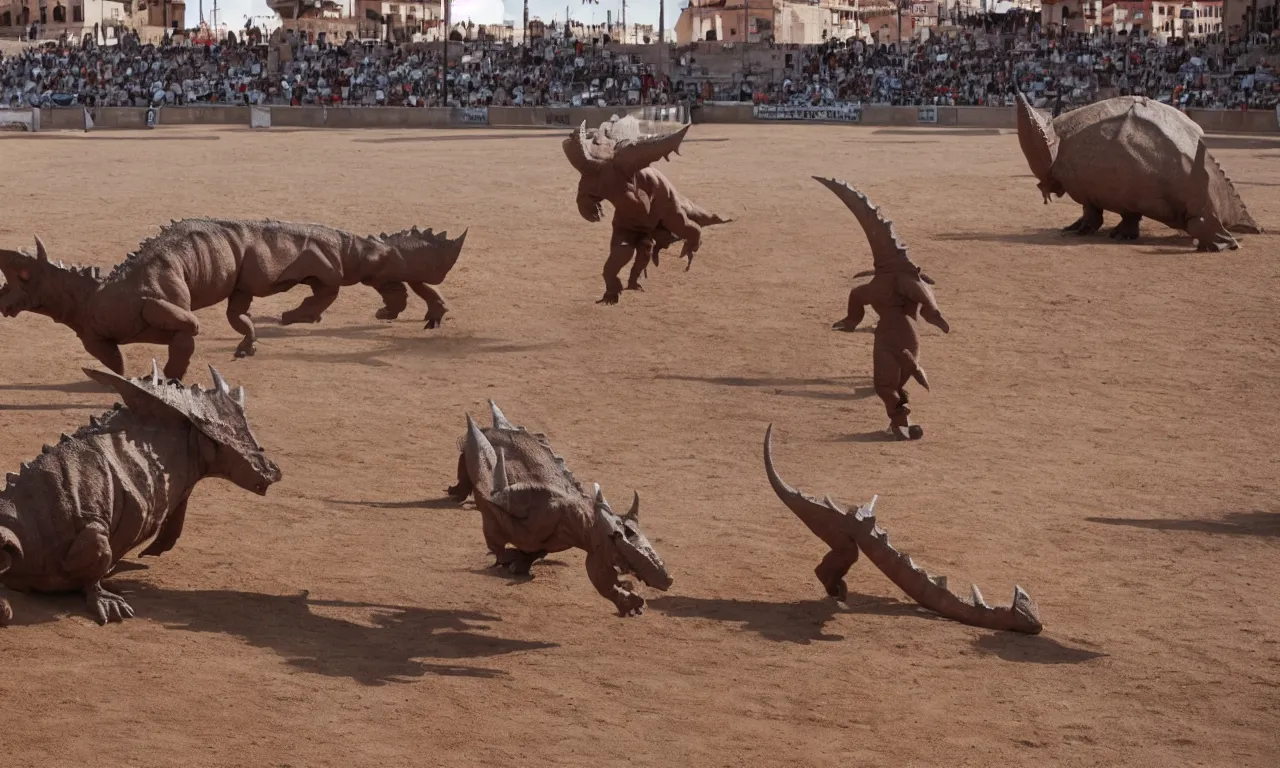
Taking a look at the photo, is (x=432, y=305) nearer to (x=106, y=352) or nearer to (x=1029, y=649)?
(x=106, y=352)

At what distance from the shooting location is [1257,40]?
5381 centimetres

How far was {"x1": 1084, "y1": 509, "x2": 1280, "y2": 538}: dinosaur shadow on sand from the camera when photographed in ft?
33.6

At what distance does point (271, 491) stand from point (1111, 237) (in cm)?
1601

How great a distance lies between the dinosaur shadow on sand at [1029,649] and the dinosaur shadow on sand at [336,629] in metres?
2.21

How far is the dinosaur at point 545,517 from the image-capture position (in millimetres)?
7863

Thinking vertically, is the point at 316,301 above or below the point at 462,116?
below

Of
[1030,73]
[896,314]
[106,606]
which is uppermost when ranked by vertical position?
[1030,73]

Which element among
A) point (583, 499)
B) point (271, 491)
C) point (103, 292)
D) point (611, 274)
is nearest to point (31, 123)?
point (611, 274)

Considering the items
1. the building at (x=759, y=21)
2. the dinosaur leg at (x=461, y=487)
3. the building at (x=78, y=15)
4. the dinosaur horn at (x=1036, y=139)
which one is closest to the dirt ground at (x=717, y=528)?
the dinosaur leg at (x=461, y=487)

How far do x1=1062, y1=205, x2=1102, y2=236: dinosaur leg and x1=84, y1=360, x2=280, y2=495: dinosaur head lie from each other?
1738 centimetres

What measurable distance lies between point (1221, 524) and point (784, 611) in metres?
3.58

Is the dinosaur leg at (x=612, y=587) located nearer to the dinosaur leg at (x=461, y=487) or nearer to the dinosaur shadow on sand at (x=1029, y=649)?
the dinosaur shadow on sand at (x=1029, y=649)

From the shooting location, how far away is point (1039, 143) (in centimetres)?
2323

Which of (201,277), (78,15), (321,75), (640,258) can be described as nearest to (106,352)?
(201,277)
